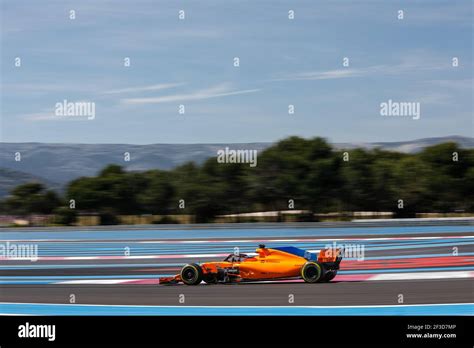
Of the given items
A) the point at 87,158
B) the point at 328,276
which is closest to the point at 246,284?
the point at 328,276

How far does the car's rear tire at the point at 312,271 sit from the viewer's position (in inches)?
436

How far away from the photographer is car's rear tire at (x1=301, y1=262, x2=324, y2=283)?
1106 cm

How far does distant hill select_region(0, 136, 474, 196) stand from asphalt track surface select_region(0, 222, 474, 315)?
16.9 feet

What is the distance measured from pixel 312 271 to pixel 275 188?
20367mm

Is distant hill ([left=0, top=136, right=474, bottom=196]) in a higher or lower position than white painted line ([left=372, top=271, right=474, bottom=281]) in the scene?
higher

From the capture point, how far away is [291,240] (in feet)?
77.2

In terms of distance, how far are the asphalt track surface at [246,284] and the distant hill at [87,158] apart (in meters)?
5.15

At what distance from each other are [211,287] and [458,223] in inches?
804

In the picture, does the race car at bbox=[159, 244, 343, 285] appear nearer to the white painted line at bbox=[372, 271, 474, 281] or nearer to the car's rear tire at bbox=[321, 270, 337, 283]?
the car's rear tire at bbox=[321, 270, 337, 283]

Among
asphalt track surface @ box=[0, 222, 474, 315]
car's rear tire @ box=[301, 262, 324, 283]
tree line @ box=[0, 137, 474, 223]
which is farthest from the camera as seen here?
tree line @ box=[0, 137, 474, 223]

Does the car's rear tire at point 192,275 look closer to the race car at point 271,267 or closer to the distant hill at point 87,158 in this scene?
the race car at point 271,267

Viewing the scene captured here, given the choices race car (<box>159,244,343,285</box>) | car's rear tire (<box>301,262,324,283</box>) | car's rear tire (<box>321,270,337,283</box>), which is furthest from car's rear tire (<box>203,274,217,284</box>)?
car's rear tire (<box>321,270,337,283</box>)
